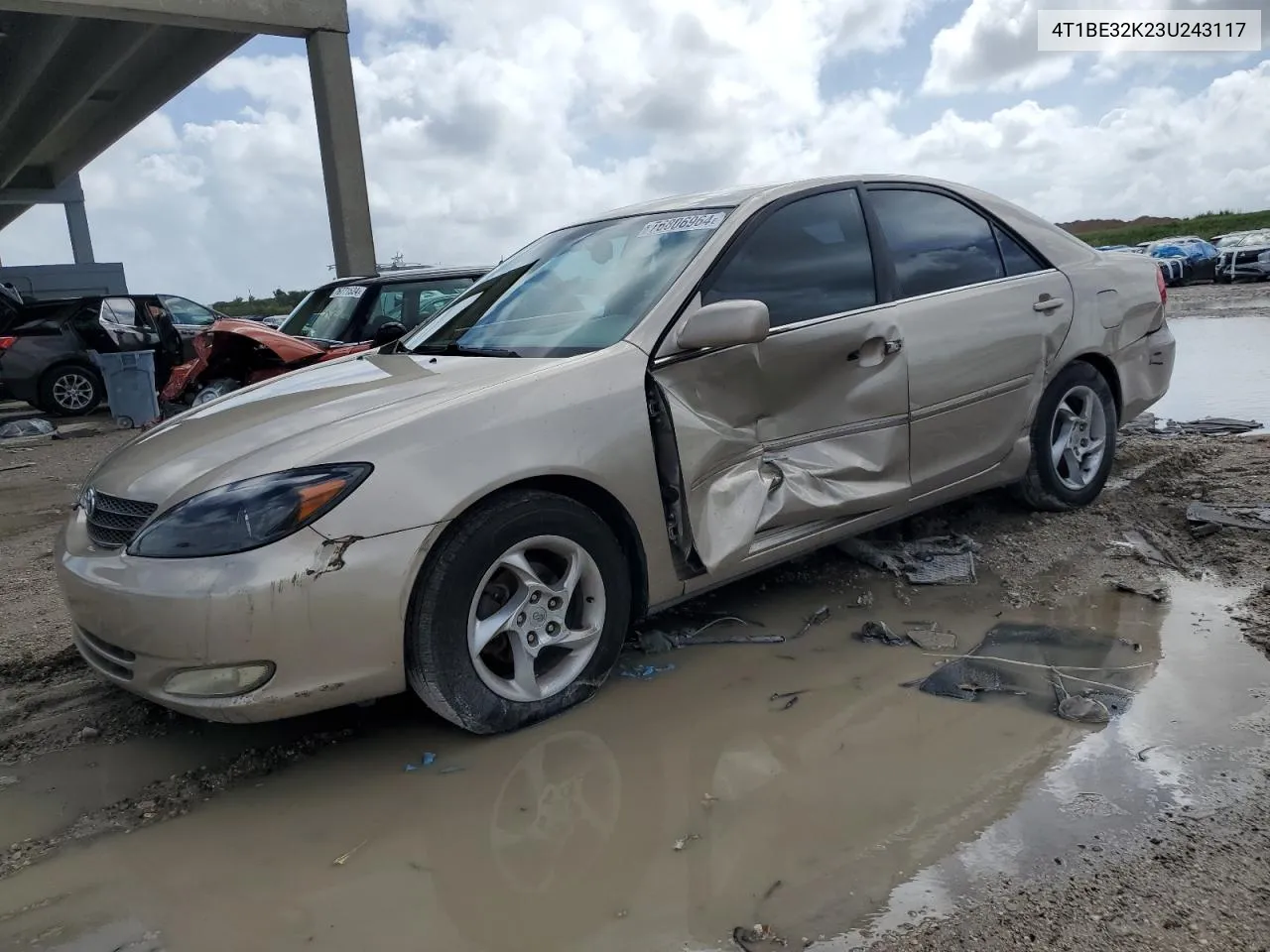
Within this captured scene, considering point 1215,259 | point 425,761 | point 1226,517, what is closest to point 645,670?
point 425,761

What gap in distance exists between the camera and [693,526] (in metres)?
3.19

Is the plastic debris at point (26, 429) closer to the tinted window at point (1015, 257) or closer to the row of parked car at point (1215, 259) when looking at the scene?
the tinted window at point (1015, 257)

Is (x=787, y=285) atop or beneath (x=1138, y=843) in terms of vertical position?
atop

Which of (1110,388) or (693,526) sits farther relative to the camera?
(1110,388)

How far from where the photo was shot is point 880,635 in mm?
3549

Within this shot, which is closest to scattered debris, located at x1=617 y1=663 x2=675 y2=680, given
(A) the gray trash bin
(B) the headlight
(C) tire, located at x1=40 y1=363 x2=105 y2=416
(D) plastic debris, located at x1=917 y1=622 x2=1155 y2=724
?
(D) plastic debris, located at x1=917 y1=622 x2=1155 y2=724

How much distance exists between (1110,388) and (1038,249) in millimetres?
810

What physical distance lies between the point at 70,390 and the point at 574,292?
11.5 m

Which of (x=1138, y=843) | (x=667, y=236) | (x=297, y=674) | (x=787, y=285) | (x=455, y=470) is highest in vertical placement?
(x=667, y=236)

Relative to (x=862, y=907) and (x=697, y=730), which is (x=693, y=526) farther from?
(x=862, y=907)

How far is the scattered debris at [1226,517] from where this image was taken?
4.36m

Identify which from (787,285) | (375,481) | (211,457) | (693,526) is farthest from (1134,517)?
(211,457)

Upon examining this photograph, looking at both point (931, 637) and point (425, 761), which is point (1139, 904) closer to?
point (931, 637)

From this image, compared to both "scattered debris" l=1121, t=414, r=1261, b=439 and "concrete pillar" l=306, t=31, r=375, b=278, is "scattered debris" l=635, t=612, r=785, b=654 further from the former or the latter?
"concrete pillar" l=306, t=31, r=375, b=278
